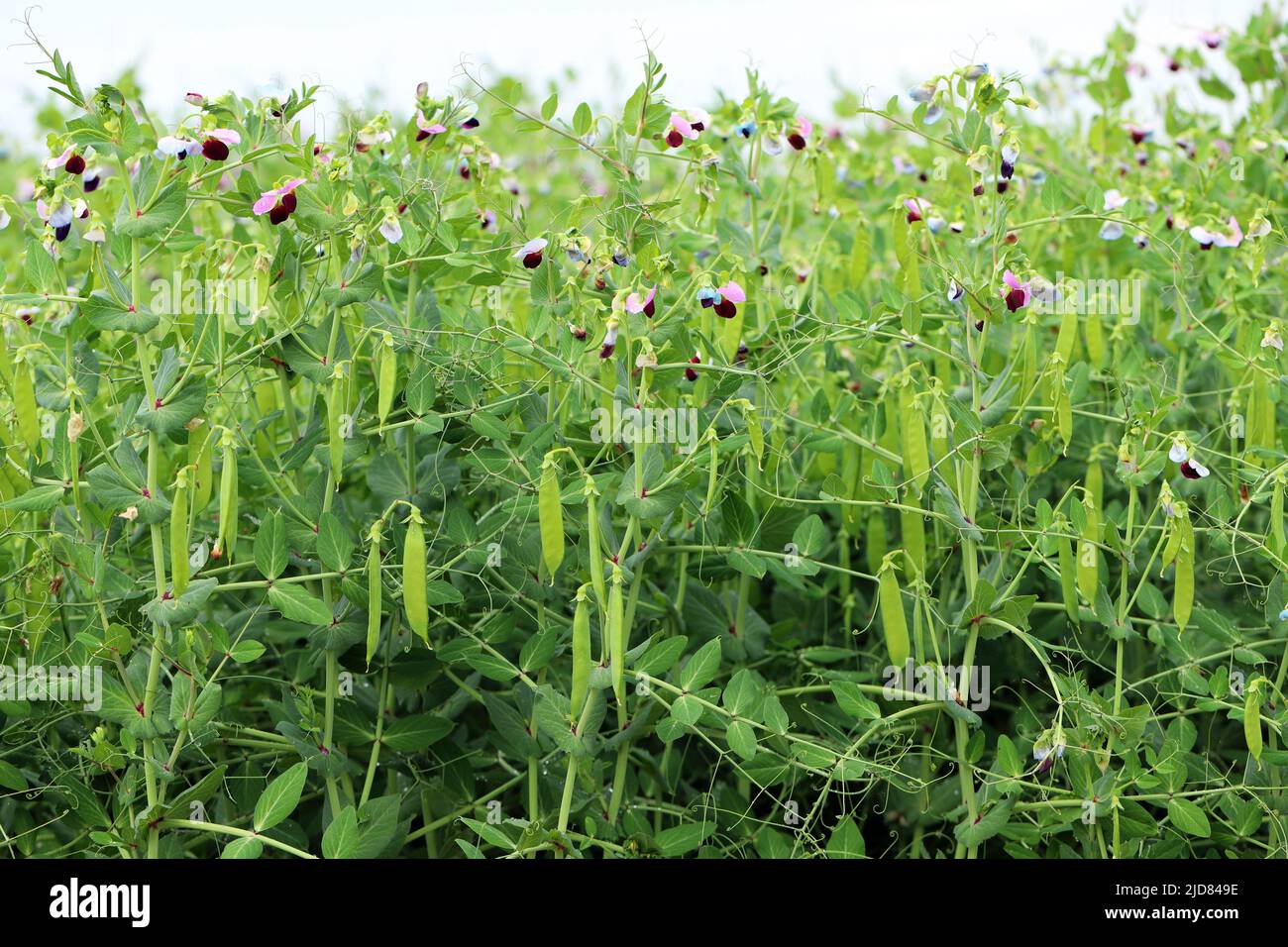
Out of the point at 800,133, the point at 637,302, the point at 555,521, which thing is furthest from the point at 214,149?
the point at 800,133

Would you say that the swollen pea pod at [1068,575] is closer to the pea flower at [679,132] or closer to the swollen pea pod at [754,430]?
the swollen pea pod at [754,430]

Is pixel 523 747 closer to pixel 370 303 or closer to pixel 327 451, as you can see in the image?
pixel 327 451

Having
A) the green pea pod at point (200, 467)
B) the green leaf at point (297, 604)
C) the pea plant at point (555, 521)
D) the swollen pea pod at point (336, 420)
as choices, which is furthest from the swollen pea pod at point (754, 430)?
the green pea pod at point (200, 467)

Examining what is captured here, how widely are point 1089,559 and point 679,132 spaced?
1188mm

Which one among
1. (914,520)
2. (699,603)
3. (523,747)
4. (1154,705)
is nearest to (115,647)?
(523,747)

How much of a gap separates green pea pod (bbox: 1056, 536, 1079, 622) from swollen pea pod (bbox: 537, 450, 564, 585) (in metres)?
0.99

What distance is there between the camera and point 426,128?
8.82 ft

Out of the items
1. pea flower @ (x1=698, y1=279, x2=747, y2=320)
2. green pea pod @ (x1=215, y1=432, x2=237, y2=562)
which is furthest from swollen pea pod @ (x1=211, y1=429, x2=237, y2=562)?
pea flower @ (x1=698, y1=279, x2=747, y2=320)

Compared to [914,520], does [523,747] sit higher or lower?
lower

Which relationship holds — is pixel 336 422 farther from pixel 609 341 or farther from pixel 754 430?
pixel 754 430

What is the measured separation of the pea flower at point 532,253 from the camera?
2.48m

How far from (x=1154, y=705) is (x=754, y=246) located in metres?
1.48

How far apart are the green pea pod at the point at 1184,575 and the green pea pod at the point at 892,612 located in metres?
0.56
